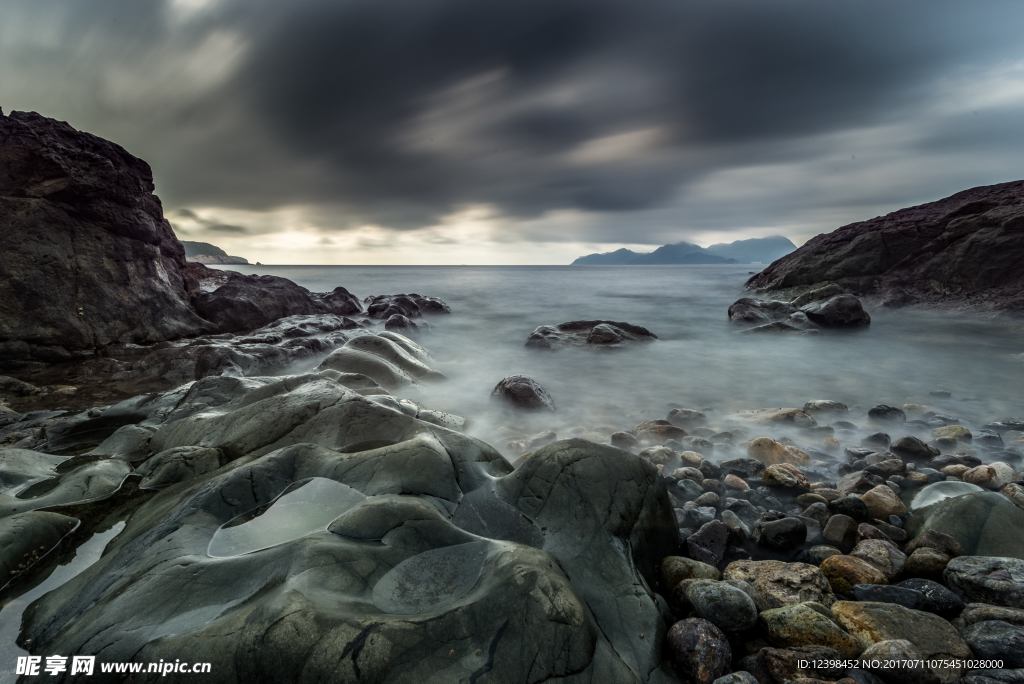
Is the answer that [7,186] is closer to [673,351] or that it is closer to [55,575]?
[55,575]

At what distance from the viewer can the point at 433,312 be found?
75.8 ft

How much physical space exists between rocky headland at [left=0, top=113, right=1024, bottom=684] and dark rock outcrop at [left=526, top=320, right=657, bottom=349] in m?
7.50

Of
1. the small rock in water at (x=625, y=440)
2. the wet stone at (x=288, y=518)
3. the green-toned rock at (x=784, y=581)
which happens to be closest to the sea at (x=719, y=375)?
the small rock in water at (x=625, y=440)

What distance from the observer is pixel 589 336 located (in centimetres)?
1388

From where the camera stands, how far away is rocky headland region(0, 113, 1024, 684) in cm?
188

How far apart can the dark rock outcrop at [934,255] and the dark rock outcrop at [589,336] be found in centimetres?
1384

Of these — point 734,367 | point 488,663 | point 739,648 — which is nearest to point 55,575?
point 488,663

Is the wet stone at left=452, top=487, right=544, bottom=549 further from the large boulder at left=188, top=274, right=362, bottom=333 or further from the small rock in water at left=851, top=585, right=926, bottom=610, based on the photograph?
the large boulder at left=188, top=274, right=362, bottom=333

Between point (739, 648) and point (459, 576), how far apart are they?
1.67 meters

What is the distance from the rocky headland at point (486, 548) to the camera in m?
1.88

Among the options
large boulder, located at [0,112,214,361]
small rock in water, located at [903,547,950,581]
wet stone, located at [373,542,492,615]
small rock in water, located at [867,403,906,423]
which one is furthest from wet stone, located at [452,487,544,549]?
large boulder, located at [0,112,214,361]

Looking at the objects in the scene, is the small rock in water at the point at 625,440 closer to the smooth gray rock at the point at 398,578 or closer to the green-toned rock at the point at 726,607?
the smooth gray rock at the point at 398,578

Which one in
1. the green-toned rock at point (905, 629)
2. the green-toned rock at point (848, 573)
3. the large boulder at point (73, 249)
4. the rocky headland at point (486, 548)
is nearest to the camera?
the rocky headland at point (486, 548)

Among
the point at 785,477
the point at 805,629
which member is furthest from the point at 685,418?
the point at 805,629
